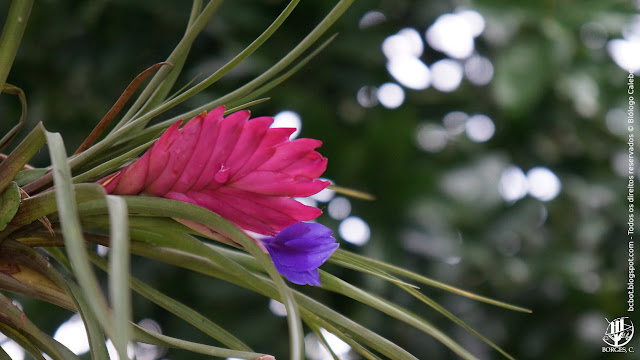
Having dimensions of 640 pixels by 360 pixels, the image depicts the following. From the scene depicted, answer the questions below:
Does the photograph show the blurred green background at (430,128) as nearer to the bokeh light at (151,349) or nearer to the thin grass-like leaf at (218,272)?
the bokeh light at (151,349)

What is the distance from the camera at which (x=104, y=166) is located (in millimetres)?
255

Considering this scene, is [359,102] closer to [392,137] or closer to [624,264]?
[392,137]

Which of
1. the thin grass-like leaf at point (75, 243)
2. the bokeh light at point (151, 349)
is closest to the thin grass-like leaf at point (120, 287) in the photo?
the thin grass-like leaf at point (75, 243)

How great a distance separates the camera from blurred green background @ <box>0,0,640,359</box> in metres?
0.96

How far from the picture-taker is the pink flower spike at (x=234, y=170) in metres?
0.22

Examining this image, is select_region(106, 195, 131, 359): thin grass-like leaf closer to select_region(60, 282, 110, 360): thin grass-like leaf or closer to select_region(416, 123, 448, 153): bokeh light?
select_region(60, 282, 110, 360): thin grass-like leaf

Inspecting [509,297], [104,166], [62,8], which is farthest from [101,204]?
[509,297]

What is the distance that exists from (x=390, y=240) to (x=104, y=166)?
805mm

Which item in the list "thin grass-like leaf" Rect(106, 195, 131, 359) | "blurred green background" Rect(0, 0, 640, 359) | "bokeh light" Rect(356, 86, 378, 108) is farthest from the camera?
"bokeh light" Rect(356, 86, 378, 108)

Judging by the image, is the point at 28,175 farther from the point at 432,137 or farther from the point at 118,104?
the point at 432,137

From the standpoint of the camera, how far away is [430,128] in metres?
1.11

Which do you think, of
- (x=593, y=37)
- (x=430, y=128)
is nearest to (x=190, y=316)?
(x=430, y=128)

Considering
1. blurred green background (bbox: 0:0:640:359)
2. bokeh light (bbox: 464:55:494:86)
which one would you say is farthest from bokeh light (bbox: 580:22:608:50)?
bokeh light (bbox: 464:55:494:86)

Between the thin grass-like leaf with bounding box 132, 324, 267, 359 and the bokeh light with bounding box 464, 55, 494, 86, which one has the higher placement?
the bokeh light with bounding box 464, 55, 494, 86
